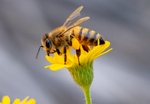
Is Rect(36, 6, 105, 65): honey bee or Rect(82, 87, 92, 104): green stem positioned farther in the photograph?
Rect(36, 6, 105, 65): honey bee

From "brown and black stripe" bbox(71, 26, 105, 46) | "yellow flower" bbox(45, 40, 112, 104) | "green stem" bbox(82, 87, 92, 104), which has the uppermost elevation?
"brown and black stripe" bbox(71, 26, 105, 46)

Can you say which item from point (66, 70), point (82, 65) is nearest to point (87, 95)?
point (82, 65)

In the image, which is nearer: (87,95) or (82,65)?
(87,95)

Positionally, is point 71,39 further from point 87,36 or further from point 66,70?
point 66,70

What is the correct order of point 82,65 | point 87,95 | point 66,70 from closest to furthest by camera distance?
point 87,95
point 82,65
point 66,70

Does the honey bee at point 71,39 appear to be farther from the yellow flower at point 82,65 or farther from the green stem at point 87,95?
the green stem at point 87,95

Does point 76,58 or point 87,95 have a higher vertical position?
point 76,58

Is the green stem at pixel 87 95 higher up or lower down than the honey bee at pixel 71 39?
lower down

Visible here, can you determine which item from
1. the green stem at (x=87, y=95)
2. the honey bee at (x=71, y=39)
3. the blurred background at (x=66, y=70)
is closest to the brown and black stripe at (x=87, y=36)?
the honey bee at (x=71, y=39)

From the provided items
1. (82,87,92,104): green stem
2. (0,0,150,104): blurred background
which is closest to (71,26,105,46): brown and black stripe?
(82,87,92,104): green stem

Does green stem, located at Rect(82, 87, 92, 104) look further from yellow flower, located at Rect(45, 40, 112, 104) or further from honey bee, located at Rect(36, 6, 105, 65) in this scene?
honey bee, located at Rect(36, 6, 105, 65)
